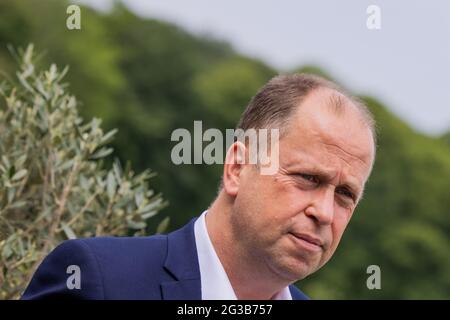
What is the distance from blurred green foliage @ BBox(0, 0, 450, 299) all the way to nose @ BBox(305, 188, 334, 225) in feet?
193

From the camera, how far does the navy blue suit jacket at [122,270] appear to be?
14.2ft

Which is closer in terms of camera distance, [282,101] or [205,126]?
[282,101]

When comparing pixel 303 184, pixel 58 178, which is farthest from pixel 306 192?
pixel 58 178

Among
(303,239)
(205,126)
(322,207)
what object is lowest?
(205,126)

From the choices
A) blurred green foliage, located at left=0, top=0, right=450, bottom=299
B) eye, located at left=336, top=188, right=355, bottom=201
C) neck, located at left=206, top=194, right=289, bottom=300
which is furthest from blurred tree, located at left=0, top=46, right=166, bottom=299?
blurred green foliage, located at left=0, top=0, right=450, bottom=299

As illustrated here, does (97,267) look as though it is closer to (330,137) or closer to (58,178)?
(330,137)

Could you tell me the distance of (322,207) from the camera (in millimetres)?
4367

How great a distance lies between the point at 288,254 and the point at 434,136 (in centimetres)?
7966

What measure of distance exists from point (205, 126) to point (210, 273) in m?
71.2

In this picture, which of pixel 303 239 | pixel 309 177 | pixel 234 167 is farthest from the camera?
pixel 234 167

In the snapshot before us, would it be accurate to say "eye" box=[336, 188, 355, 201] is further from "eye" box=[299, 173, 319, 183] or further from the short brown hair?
the short brown hair

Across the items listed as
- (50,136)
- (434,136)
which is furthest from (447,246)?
(50,136)

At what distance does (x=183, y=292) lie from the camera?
4.39 m
